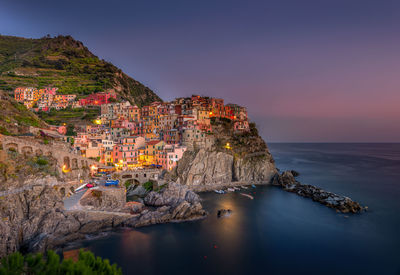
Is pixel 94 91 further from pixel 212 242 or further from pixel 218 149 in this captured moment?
pixel 212 242

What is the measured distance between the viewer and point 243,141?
2149 inches

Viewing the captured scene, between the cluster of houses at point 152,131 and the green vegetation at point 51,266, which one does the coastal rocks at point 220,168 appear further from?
the green vegetation at point 51,266

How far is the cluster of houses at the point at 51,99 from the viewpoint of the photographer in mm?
63297

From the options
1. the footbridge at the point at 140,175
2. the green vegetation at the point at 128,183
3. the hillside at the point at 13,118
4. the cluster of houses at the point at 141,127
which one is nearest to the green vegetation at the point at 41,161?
the hillside at the point at 13,118

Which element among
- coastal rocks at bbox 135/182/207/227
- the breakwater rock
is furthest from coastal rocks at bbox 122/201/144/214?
the breakwater rock

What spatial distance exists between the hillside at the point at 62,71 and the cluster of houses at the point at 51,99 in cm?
341

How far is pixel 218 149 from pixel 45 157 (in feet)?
104

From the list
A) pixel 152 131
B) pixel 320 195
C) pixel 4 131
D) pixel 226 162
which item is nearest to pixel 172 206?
pixel 226 162

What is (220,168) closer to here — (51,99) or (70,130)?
(70,130)

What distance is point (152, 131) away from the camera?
53.7m

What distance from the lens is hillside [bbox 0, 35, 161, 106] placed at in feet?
239

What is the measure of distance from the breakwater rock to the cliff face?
10.1 feet

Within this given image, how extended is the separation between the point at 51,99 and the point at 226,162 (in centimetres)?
5526

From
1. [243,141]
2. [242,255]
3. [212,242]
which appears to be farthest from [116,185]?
[243,141]
